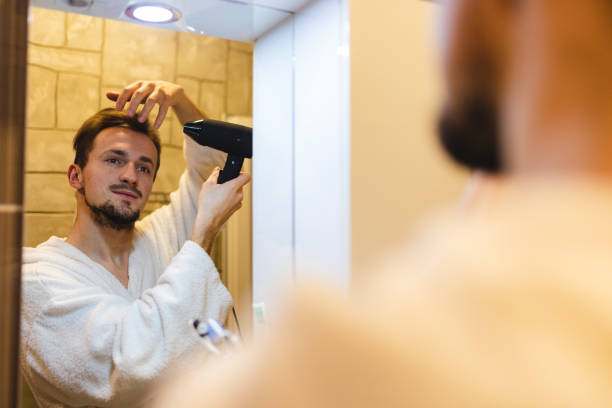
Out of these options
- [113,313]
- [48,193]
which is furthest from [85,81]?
[113,313]

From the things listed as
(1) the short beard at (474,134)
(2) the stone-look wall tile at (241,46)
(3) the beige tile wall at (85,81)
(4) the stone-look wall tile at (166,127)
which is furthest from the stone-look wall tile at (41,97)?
(1) the short beard at (474,134)

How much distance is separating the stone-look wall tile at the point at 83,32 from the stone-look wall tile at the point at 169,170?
0.13m

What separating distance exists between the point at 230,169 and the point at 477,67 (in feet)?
1.63

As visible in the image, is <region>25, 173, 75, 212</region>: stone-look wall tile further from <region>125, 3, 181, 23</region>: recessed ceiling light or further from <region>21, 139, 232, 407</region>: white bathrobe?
<region>125, 3, 181, 23</region>: recessed ceiling light

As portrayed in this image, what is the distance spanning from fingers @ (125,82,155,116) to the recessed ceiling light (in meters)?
0.08

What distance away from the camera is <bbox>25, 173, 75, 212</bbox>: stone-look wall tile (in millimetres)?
520

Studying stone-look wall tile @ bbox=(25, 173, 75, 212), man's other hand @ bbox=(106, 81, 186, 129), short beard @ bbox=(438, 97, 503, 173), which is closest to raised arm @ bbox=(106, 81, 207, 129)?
man's other hand @ bbox=(106, 81, 186, 129)

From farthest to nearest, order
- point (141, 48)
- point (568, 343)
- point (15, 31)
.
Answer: point (141, 48) → point (15, 31) → point (568, 343)

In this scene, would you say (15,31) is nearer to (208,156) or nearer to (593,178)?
(208,156)

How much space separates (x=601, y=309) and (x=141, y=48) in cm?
56

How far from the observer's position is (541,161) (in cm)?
16

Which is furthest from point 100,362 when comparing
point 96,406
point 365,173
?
point 365,173

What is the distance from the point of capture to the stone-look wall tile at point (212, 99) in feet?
2.05

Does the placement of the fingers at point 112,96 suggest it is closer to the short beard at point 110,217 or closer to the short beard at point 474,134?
the short beard at point 110,217
